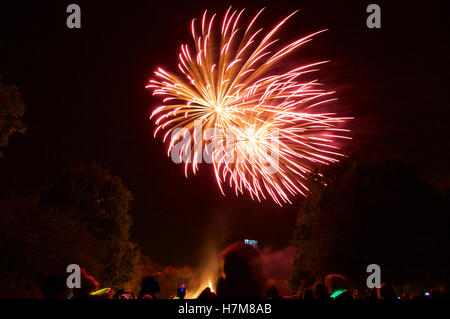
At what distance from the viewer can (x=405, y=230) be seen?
24.9 meters

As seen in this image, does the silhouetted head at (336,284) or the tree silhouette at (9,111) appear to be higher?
the tree silhouette at (9,111)

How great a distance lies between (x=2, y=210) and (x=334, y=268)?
18.2 meters

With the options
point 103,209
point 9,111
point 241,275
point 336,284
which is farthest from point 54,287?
point 103,209

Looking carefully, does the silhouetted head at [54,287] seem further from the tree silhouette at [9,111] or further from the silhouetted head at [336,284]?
the tree silhouette at [9,111]

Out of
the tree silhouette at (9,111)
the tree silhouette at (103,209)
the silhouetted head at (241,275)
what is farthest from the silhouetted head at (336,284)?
the tree silhouette at (103,209)

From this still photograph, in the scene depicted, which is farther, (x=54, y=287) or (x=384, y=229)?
(x=384, y=229)

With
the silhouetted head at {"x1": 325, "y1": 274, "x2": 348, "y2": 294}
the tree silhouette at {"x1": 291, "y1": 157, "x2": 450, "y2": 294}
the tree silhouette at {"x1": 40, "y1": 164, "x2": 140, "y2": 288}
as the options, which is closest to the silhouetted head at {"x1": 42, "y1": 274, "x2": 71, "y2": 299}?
the silhouetted head at {"x1": 325, "y1": 274, "x2": 348, "y2": 294}

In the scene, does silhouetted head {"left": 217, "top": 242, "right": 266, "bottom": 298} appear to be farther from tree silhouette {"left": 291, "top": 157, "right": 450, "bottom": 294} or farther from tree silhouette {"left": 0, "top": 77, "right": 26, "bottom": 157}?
tree silhouette {"left": 291, "top": 157, "right": 450, "bottom": 294}

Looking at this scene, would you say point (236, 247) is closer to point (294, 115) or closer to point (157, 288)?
point (157, 288)

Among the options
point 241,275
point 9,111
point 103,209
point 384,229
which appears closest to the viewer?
point 241,275

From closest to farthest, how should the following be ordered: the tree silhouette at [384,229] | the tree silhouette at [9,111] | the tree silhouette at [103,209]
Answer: the tree silhouette at [9,111] → the tree silhouette at [384,229] → the tree silhouette at [103,209]

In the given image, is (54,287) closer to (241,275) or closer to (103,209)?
(241,275)

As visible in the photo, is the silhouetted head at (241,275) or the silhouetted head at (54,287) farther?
the silhouetted head at (54,287)
